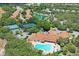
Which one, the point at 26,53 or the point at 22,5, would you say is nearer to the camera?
the point at 26,53

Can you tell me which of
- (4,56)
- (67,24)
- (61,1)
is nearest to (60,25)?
(67,24)

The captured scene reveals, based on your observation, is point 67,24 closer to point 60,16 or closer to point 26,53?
point 60,16

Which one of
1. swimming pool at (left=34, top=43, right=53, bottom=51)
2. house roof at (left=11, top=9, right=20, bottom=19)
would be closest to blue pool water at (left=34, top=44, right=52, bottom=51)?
swimming pool at (left=34, top=43, right=53, bottom=51)

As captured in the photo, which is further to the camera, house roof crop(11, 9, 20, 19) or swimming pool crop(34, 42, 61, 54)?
house roof crop(11, 9, 20, 19)

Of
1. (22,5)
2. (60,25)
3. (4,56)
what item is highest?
(22,5)

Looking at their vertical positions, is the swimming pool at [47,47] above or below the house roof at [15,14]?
below

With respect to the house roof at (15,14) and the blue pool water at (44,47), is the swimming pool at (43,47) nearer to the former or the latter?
the blue pool water at (44,47)

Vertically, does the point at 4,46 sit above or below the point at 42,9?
below

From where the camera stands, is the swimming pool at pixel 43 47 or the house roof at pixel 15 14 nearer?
the swimming pool at pixel 43 47

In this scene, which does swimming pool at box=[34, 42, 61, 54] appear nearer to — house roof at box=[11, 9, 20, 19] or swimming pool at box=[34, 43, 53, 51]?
swimming pool at box=[34, 43, 53, 51]

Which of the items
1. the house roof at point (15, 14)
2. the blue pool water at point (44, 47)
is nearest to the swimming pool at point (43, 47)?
the blue pool water at point (44, 47)

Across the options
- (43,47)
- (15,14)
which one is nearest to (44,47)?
(43,47)
